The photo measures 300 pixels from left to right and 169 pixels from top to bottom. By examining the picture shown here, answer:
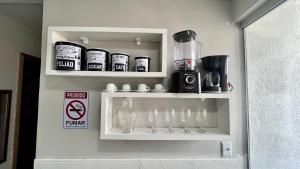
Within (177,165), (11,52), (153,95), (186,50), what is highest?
(11,52)

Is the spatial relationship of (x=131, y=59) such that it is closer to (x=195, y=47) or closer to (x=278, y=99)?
(x=195, y=47)

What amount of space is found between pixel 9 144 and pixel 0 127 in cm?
21

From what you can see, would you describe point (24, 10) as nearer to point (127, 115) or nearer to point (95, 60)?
point (95, 60)

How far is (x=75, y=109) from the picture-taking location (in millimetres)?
1245

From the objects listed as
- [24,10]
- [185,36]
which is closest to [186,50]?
[185,36]

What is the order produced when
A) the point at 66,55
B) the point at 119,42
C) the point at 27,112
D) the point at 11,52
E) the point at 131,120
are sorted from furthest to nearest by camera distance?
the point at 27,112, the point at 11,52, the point at 119,42, the point at 131,120, the point at 66,55

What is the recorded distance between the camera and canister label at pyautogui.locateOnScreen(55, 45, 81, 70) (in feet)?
3.46

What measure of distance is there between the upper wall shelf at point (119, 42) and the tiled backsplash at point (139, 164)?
56 centimetres

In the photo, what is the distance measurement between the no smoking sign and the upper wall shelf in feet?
0.67

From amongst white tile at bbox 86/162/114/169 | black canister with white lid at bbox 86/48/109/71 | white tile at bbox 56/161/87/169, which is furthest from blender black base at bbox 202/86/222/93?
white tile at bbox 56/161/87/169

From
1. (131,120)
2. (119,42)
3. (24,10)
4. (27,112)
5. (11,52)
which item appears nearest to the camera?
(131,120)

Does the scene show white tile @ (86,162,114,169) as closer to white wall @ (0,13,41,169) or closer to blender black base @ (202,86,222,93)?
blender black base @ (202,86,222,93)

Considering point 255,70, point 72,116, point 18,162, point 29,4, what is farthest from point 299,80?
point 18,162

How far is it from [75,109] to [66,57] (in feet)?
1.21
